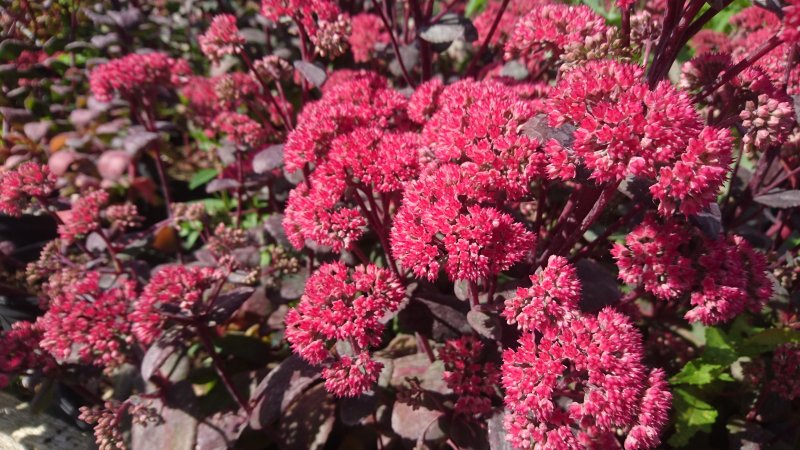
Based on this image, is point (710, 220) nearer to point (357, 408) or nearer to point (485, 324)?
point (485, 324)

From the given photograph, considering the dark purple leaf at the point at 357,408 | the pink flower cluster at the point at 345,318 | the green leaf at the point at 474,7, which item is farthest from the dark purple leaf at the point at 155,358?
the green leaf at the point at 474,7

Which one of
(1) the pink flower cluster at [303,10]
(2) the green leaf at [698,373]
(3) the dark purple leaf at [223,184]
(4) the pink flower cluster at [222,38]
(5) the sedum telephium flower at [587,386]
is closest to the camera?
(5) the sedum telephium flower at [587,386]

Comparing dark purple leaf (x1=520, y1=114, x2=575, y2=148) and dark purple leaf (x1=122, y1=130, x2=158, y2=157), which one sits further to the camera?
dark purple leaf (x1=122, y1=130, x2=158, y2=157)

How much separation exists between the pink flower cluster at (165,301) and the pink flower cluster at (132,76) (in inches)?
46.2

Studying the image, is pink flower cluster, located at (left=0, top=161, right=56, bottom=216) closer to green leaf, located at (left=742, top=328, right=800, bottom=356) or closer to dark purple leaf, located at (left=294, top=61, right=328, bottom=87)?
dark purple leaf, located at (left=294, top=61, right=328, bottom=87)

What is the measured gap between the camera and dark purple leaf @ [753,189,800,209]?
1.89m

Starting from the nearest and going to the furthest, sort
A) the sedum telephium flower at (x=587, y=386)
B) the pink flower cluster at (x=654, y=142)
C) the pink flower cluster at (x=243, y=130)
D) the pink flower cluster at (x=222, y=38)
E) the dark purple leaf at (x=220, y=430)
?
the pink flower cluster at (x=654, y=142), the sedum telephium flower at (x=587, y=386), the dark purple leaf at (x=220, y=430), the pink flower cluster at (x=222, y=38), the pink flower cluster at (x=243, y=130)

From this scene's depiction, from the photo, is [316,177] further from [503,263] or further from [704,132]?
[704,132]

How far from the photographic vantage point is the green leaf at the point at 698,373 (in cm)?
191

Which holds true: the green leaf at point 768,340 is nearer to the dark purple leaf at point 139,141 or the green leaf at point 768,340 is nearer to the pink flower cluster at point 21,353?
the pink flower cluster at point 21,353

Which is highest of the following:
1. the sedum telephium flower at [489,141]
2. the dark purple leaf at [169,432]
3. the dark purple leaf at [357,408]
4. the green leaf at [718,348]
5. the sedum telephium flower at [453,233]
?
the sedum telephium flower at [489,141]

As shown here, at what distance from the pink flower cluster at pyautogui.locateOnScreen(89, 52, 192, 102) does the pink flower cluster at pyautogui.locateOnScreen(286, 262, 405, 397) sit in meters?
1.65

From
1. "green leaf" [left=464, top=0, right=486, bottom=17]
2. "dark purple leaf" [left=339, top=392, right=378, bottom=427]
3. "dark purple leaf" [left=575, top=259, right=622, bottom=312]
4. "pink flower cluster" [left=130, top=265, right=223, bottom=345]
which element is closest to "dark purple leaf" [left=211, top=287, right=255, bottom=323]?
"pink flower cluster" [left=130, top=265, right=223, bottom=345]

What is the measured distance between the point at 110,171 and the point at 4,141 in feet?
2.44
